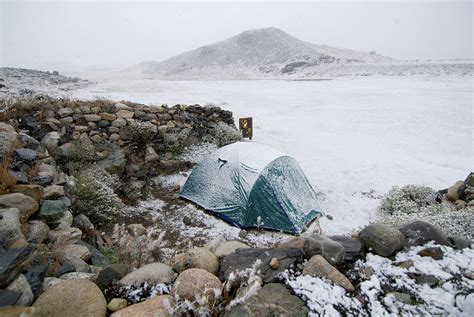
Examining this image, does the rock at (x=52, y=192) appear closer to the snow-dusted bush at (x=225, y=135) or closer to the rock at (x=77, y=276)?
the rock at (x=77, y=276)

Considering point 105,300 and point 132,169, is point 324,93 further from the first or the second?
point 105,300

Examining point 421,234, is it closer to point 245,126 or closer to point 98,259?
point 98,259

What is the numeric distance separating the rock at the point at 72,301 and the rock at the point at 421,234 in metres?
3.04

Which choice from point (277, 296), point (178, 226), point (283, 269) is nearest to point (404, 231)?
point (283, 269)

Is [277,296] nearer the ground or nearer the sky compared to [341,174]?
nearer the sky

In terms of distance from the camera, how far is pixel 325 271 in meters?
2.60

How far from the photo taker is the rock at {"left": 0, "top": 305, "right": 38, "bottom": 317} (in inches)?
71.7

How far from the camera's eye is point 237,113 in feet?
56.5

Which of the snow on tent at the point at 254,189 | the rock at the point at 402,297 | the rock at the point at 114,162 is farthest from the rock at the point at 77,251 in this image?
the rock at the point at 114,162

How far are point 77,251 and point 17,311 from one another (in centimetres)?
163

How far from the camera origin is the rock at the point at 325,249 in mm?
2803

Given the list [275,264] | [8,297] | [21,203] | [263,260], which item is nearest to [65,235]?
[21,203]

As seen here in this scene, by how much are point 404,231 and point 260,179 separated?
10.5ft

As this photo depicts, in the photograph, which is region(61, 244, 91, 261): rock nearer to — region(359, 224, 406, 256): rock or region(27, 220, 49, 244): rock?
region(27, 220, 49, 244): rock
